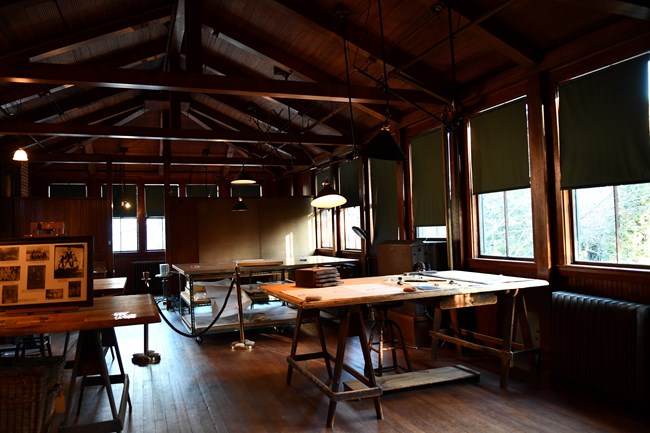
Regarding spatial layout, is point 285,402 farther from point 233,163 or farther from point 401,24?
point 233,163

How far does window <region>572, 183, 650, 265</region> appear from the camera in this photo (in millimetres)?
3863

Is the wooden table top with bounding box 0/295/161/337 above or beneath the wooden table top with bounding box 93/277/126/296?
above

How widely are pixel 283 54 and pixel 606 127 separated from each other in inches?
178

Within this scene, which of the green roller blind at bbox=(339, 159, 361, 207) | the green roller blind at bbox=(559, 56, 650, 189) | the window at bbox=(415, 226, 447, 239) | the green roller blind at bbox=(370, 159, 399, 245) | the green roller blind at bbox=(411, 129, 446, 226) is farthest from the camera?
the green roller blind at bbox=(339, 159, 361, 207)

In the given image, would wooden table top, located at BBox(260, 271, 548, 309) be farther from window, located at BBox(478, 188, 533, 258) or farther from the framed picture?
the framed picture

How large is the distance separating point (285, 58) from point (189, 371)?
4.55m

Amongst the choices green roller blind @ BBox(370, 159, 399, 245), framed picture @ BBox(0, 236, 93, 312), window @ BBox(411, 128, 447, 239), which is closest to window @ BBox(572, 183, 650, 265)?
window @ BBox(411, 128, 447, 239)

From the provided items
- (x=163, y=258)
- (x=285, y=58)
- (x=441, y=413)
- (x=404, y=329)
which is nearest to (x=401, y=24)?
(x=285, y=58)

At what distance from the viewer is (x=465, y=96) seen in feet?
19.0

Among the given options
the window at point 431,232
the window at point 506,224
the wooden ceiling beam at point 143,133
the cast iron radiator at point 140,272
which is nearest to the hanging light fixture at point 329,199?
the window at point 506,224

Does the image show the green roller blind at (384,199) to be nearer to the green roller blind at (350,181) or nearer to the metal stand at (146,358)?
the green roller blind at (350,181)

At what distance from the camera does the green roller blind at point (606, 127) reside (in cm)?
379

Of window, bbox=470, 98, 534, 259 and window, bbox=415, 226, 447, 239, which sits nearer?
window, bbox=470, 98, 534, 259

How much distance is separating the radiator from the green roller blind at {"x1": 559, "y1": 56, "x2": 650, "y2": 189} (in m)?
1.07
